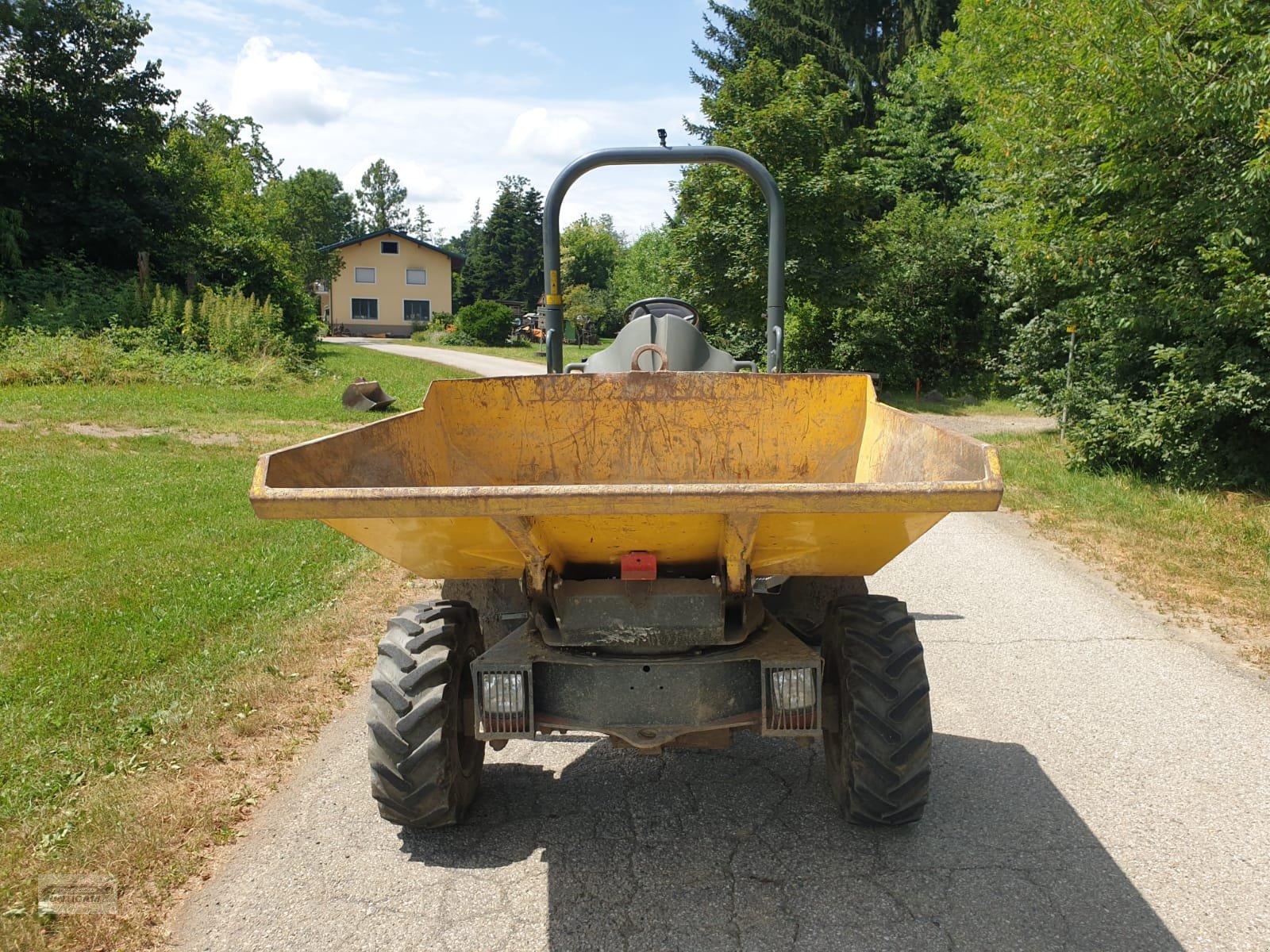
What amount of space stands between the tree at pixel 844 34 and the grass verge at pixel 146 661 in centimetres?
2429

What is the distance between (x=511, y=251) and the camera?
66875mm

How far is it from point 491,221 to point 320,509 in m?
68.1

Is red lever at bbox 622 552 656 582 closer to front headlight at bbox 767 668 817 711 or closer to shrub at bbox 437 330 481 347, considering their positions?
front headlight at bbox 767 668 817 711

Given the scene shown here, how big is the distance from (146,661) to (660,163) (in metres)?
3.84

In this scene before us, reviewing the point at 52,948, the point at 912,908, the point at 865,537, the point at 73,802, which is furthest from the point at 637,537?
the point at 73,802

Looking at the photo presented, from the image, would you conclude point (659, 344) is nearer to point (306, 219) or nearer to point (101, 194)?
point (101, 194)

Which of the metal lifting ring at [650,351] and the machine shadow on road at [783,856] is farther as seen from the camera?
the metal lifting ring at [650,351]

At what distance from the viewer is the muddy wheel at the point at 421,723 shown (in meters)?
3.19

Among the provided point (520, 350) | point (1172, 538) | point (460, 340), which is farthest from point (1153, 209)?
point (460, 340)

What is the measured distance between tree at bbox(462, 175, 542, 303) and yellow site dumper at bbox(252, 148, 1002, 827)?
208 ft

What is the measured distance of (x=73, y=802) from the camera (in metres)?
3.55

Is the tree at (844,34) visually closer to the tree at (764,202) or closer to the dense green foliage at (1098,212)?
the dense green foliage at (1098,212)

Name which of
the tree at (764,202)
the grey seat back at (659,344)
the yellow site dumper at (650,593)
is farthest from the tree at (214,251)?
the yellow site dumper at (650,593)

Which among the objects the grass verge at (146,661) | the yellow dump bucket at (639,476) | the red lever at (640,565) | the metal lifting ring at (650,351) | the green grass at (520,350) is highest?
the metal lifting ring at (650,351)
